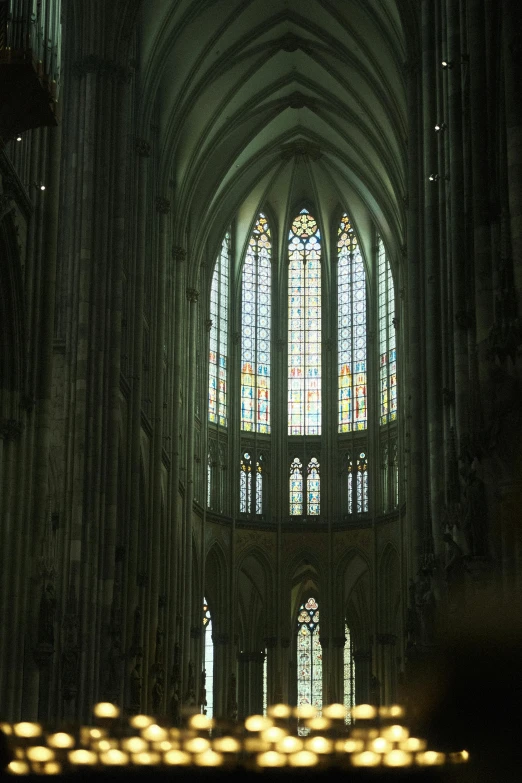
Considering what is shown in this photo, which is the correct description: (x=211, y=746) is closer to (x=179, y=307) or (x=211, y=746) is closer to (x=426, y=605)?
(x=426, y=605)

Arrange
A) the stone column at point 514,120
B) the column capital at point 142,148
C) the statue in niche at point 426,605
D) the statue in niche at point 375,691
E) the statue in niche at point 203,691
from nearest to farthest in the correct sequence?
A: the stone column at point 514,120
the statue in niche at point 426,605
the column capital at point 142,148
the statue in niche at point 375,691
the statue in niche at point 203,691

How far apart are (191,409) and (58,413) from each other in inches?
654

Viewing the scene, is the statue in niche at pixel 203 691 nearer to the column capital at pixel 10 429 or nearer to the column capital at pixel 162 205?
the column capital at pixel 162 205

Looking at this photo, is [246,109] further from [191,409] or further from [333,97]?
[191,409]

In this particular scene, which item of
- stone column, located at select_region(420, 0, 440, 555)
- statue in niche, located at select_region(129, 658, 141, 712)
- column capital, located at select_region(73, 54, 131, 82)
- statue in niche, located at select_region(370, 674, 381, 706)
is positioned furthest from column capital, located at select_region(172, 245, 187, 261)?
stone column, located at select_region(420, 0, 440, 555)

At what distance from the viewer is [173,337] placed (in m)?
45.9

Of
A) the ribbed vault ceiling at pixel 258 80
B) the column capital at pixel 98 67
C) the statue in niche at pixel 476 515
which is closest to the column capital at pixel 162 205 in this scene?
the ribbed vault ceiling at pixel 258 80

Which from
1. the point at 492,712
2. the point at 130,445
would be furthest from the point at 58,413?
the point at 492,712

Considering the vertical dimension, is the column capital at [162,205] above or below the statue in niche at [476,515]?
above

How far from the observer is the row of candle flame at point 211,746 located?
8.82 metres

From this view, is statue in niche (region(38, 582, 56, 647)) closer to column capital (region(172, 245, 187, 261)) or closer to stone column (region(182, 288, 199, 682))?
stone column (region(182, 288, 199, 682))

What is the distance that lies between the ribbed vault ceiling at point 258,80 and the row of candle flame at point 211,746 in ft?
102

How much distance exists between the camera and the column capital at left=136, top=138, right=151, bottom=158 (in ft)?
130

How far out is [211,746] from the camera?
33.6 ft
